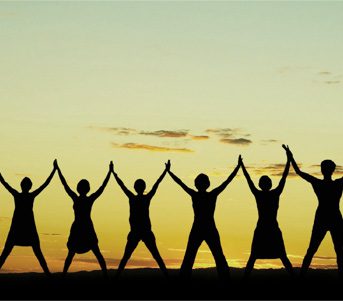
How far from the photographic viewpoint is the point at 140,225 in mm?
19516

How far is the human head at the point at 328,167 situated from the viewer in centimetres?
1853

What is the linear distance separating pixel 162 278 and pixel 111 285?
3.09 metres

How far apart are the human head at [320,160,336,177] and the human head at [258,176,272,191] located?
1256 mm

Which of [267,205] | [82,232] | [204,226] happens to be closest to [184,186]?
[204,226]

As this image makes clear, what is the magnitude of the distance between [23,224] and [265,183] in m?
5.98

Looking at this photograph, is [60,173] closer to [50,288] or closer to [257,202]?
[50,288]

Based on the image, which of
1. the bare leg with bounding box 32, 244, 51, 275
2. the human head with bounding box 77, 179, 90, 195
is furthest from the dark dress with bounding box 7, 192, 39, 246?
the human head with bounding box 77, 179, 90, 195

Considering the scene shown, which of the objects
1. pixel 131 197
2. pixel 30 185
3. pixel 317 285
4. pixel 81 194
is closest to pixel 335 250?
pixel 317 285

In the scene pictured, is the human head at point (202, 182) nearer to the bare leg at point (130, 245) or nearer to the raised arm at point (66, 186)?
the bare leg at point (130, 245)

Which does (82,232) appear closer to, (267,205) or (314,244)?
(267,205)

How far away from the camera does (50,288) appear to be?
18625 mm

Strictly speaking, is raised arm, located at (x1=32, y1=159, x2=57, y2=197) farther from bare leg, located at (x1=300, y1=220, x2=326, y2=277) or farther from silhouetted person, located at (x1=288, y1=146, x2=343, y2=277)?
bare leg, located at (x1=300, y1=220, x2=326, y2=277)

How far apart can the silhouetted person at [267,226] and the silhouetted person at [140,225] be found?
2.31m

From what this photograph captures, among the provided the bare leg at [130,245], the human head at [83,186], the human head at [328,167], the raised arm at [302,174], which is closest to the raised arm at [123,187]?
the human head at [83,186]
